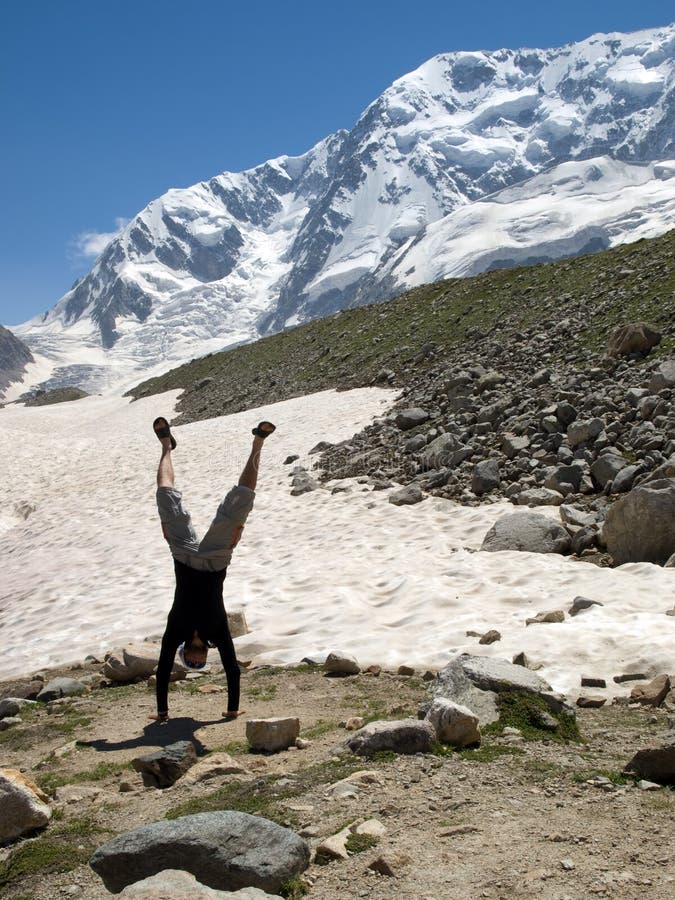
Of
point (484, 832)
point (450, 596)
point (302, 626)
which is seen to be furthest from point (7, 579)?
point (484, 832)

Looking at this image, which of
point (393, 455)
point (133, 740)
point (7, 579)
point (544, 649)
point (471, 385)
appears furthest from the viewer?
point (471, 385)

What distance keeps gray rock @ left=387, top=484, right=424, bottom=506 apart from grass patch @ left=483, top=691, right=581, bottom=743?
34.5ft

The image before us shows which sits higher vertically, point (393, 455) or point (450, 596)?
point (393, 455)

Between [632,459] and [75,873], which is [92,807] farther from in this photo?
[632,459]

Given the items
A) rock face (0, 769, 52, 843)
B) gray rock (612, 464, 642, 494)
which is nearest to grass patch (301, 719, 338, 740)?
rock face (0, 769, 52, 843)

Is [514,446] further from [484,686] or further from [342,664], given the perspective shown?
[484,686]

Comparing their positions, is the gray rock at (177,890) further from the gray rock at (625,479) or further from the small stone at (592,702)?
the gray rock at (625,479)

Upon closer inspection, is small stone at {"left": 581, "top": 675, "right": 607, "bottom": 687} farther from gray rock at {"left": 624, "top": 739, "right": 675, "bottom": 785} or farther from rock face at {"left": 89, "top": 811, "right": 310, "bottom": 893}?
rock face at {"left": 89, "top": 811, "right": 310, "bottom": 893}

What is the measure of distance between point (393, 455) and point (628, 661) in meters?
13.1

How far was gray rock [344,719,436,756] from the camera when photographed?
5.55 m

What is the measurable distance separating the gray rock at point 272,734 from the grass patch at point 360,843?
1896 millimetres

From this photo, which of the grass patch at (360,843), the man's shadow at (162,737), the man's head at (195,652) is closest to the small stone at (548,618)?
the man's shadow at (162,737)

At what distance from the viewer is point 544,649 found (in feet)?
26.8

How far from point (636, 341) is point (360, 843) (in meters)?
17.5
